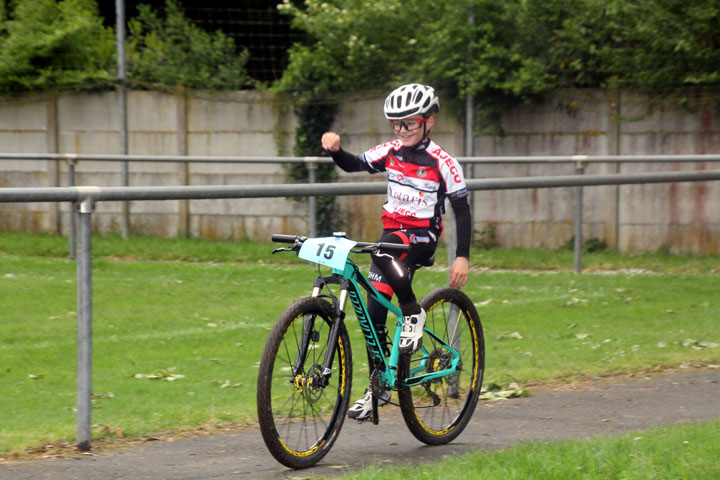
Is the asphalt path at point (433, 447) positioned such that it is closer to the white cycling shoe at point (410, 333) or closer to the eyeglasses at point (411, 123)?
the white cycling shoe at point (410, 333)

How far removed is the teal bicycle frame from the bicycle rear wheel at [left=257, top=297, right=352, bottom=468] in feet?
0.24

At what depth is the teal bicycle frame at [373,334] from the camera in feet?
15.9

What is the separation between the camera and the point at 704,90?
13.7 metres

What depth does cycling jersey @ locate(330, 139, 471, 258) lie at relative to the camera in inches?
213

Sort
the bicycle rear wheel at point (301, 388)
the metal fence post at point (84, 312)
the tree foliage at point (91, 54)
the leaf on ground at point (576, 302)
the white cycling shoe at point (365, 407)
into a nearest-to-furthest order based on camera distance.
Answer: the bicycle rear wheel at point (301, 388), the metal fence post at point (84, 312), the white cycling shoe at point (365, 407), the leaf on ground at point (576, 302), the tree foliage at point (91, 54)

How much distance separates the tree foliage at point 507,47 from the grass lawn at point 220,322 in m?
2.65

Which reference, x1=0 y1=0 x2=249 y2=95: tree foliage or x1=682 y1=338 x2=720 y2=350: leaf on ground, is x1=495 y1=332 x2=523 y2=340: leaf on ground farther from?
x1=0 y1=0 x2=249 y2=95: tree foliage

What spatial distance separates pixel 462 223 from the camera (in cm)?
542

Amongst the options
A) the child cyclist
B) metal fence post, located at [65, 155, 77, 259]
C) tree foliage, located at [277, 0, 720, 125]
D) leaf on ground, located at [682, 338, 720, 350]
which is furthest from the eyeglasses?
tree foliage, located at [277, 0, 720, 125]

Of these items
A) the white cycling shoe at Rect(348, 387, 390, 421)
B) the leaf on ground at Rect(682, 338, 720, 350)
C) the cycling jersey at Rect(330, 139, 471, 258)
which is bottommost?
the leaf on ground at Rect(682, 338, 720, 350)

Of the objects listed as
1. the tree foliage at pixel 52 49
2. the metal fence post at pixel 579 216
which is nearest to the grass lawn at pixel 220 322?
the metal fence post at pixel 579 216

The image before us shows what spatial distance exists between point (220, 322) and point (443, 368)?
11.9 ft

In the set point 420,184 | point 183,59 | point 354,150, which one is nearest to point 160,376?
point 420,184

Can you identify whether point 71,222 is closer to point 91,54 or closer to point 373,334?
point 91,54
